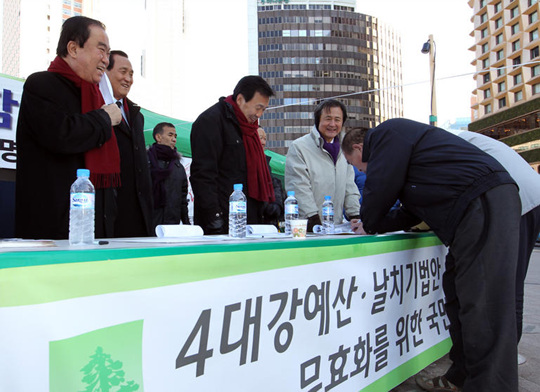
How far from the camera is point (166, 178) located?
3.80 metres

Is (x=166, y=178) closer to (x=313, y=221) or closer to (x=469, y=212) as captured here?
(x=313, y=221)

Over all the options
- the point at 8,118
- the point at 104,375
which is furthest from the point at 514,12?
the point at 104,375

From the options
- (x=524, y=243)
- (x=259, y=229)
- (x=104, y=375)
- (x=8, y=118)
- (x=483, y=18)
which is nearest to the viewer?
(x=104, y=375)

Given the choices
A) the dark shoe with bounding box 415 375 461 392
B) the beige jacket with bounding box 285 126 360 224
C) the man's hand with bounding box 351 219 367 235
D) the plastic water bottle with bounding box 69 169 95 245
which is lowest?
the dark shoe with bounding box 415 375 461 392

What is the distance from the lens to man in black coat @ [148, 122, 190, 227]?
12.3ft

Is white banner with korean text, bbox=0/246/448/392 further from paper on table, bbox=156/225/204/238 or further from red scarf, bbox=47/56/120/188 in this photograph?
red scarf, bbox=47/56/120/188

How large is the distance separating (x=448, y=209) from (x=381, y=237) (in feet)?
1.17

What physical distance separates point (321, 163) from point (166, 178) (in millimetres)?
1595

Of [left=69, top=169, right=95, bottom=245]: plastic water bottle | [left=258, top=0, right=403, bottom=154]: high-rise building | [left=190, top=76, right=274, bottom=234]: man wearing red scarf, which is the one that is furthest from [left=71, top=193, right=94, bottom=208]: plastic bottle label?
[left=258, top=0, right=403, bottom=154]: high-rise building

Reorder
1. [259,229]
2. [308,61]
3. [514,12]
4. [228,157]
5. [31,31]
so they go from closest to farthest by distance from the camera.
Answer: [259,229] < [228,157] < [31,31] < [514,12] < [308,61]

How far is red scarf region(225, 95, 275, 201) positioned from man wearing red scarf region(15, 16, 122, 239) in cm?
86

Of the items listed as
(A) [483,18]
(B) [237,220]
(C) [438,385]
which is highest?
(A) [483,18]

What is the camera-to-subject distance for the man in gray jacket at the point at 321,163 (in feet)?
9.32

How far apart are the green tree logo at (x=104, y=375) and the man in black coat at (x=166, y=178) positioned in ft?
9.59
